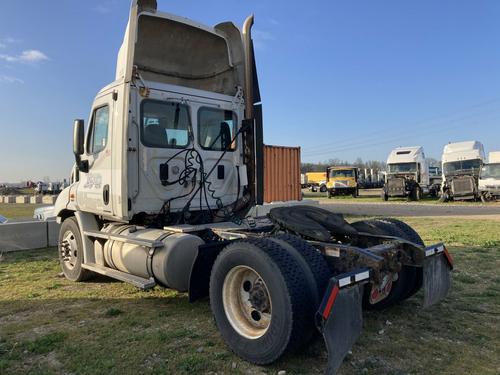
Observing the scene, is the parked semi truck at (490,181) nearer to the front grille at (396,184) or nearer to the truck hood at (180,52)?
the front grille at (396,184)

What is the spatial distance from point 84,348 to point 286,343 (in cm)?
208

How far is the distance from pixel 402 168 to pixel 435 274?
1048 inches

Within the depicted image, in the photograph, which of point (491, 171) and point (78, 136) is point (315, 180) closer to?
point (491, 171)

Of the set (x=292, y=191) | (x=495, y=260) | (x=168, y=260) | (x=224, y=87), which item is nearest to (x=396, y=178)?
(x=292, y=191)

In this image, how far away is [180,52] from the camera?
6418mm

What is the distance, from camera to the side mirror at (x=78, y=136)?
624 cm

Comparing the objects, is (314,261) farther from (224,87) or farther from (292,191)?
(292,191)

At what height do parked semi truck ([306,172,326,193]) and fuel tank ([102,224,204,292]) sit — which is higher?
parked semi truck ([306,172,326,193])

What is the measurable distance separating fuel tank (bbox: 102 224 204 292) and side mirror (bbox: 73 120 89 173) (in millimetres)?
1574

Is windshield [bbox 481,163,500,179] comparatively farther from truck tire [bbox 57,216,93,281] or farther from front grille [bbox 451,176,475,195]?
truck tire [bbox 57,216,93,281]

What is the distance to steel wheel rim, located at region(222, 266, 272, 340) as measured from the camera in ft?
12.1

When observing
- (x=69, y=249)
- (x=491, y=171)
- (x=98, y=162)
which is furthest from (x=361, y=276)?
(x=491, y=171)

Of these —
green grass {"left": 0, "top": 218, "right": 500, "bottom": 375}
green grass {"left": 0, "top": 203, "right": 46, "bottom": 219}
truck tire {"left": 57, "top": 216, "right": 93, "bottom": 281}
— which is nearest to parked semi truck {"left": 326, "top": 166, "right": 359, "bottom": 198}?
green grass {"left": 0, "top": 203, "right": 46, "bottom": 219}

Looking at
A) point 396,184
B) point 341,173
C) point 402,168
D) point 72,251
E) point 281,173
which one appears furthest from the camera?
point 341,173
